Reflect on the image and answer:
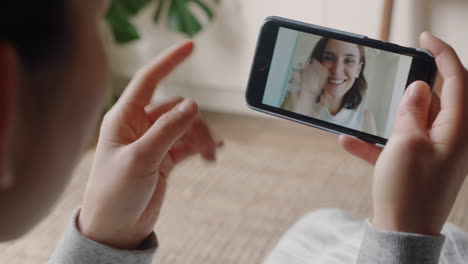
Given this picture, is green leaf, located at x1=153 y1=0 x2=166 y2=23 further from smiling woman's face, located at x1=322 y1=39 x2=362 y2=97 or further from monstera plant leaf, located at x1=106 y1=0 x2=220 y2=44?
smiling woman's face, located at x1=322 y1=39 x2=362 y2=97

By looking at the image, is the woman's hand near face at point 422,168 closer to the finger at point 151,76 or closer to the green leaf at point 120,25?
the finger at point 151,76

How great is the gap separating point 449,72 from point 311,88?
174 mm

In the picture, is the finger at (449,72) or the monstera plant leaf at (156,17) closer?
the finger at (449,72)

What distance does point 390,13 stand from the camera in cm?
126

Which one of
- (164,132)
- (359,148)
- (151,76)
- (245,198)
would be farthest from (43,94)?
(245,198)

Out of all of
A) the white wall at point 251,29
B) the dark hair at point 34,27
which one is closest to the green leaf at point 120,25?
the white wall at point 251,29

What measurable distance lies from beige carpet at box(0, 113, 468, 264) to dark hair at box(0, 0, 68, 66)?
75 centimetres

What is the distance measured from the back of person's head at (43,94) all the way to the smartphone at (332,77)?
0.33 metres

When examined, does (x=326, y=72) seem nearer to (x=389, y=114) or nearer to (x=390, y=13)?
(x=389, y=114)

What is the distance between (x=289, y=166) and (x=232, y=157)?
151 mm

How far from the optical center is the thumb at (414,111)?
1.72ft

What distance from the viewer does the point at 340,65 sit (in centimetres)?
66

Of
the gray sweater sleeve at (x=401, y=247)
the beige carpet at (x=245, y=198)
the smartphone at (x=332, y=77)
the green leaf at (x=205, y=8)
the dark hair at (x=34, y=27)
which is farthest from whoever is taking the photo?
the green leaf at (x=205, y=8)

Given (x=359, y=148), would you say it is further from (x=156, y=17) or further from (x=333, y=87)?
(x=156, y=17)
